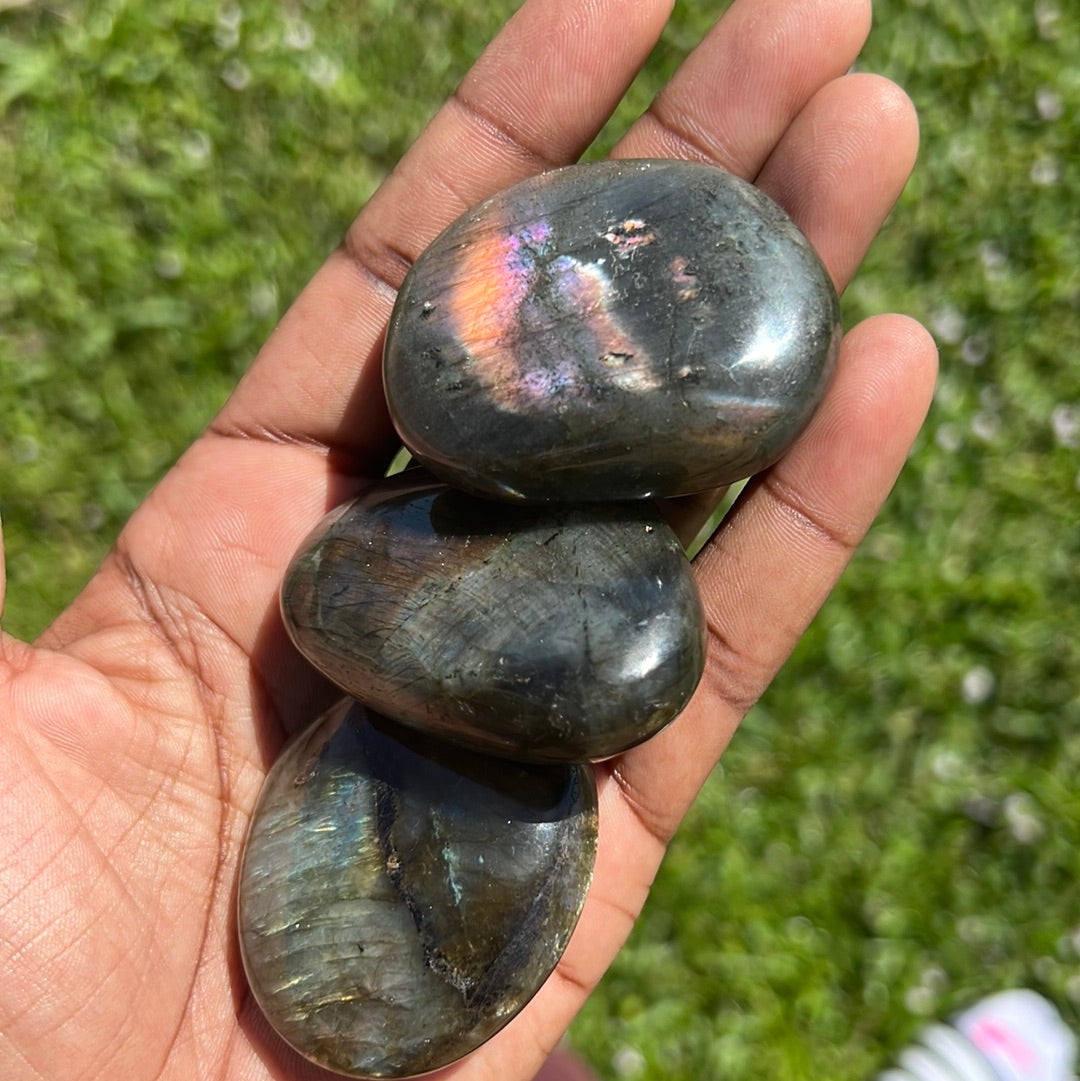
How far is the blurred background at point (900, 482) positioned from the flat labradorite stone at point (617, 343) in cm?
133

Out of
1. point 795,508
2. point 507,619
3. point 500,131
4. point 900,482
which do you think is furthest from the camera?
point 900,482

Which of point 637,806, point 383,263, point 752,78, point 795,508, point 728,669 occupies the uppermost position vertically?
point 752,78

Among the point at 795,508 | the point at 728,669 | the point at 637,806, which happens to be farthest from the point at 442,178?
the point at 637,806

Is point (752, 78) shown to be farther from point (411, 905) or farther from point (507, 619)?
point (411, 905)

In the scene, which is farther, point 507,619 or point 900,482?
point 900,482

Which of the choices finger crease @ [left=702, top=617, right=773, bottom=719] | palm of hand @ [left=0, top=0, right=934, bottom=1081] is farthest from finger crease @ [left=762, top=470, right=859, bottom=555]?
finger crease @ [left=702, top=617, right=773, bottom=719]

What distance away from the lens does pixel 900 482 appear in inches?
124

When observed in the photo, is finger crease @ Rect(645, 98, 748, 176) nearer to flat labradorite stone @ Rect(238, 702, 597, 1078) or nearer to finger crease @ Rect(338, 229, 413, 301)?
finger crease @ Rect(338, 229, 413, 301)

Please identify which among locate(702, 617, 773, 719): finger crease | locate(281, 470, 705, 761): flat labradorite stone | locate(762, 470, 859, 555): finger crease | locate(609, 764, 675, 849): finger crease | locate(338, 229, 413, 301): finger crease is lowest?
Answer: locate(609, 764, 675, 849): finger crease

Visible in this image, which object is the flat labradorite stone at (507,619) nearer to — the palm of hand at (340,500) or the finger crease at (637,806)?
the palm of hand at (340,500)

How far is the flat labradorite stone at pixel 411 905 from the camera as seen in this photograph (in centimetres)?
190

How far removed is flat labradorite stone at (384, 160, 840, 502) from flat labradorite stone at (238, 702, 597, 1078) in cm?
52

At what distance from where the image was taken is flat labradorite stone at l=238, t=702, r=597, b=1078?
6.23 ft

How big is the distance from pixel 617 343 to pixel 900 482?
1601mm
